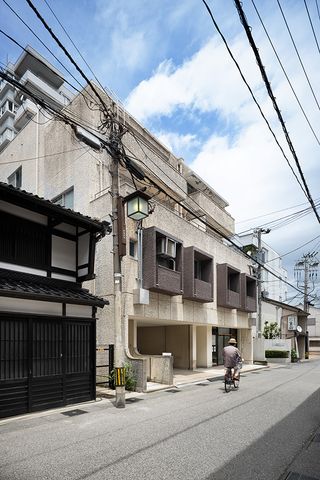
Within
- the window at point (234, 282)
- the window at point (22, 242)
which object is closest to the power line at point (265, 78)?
the window at point (22, 242)

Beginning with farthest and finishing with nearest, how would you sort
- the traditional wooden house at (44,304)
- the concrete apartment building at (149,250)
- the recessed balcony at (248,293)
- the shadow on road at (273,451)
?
the recessed balcony at (248,293), the concrete apartment building at (149,250), the traditional wooden house at (44,304), the shadow on road at (273,451)

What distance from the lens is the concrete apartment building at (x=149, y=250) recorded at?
50.1 feet

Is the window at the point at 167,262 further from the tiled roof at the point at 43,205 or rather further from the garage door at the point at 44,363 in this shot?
the garage door at the point at 44,363

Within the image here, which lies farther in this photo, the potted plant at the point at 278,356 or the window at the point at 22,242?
the potted plant at the point at 278,356

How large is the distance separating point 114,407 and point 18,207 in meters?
5.75

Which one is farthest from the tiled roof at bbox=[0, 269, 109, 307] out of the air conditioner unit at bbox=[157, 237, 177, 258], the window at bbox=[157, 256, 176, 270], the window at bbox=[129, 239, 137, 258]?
the window at bbox=[157, 256, 176, 270]

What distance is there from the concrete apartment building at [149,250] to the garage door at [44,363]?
168cm

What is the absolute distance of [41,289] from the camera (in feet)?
32.6

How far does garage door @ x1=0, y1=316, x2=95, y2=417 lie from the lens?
356 inches

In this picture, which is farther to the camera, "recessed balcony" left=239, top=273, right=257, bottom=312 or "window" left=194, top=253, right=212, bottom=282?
"recessed balcony" left=239, top=273, right=257, bottom=312

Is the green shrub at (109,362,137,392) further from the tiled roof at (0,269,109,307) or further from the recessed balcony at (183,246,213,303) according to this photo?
the recessed balcony at (183,246,213,303)

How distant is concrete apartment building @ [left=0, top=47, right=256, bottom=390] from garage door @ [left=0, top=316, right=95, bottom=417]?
5.50ft

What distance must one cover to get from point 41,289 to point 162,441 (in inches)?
187

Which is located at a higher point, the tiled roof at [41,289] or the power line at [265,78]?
the power line at [265,78]
